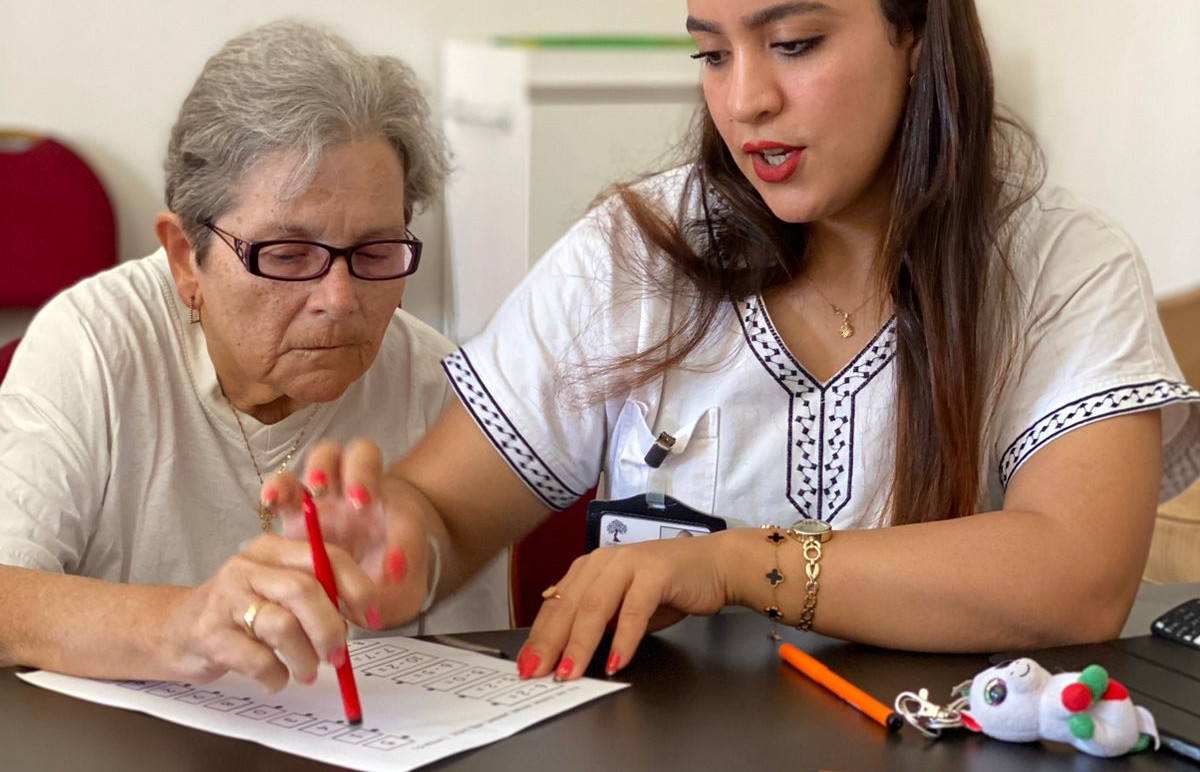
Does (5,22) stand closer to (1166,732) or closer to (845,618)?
(845,618)

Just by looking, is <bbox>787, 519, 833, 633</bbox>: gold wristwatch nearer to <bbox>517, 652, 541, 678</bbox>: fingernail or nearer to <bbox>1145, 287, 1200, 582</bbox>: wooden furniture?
<bbox>517, 652, 541, 678</bbox>: fingernail

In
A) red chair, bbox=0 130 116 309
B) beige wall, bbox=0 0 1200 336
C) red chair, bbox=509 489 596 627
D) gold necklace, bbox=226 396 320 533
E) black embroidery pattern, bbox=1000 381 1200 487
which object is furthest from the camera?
beige wall, bbox=0 0 1200 336

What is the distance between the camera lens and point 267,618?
99cm

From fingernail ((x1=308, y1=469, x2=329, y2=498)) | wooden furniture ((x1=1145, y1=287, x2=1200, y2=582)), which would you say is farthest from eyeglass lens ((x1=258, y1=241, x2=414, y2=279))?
wooden furniture ((x1=1145, y1=287, x2=1200, y2=582))

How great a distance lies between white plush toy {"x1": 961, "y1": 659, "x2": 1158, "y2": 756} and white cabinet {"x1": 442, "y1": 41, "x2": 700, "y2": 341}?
248 cm

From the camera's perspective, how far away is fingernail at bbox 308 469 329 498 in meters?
1.16

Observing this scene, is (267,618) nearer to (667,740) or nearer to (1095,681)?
(667,740)

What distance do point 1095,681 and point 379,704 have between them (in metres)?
0.52

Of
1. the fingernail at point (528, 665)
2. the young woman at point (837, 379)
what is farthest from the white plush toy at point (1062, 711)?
the fingernail at point (528, 665)

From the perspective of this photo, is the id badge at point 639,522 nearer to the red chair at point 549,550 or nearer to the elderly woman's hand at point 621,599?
the elderly woman's hand at point 621,599

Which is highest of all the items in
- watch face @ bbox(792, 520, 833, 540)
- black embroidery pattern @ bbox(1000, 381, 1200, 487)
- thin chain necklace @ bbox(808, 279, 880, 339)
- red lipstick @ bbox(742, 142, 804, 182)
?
red lipstick @ bbox(742, 142, 804, 182)

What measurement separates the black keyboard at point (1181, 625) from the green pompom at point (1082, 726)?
0.30m

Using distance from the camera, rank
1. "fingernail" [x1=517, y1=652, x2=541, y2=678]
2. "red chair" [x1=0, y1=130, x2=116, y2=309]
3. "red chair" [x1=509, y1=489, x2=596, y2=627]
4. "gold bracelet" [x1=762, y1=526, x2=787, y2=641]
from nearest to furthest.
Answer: "fingernail" [x1=517, y1=652, x2=541, y2=678]
"gold bracelet" [x1=762, y1=526, x2=787, y2=641]
"red chair" [x1=509, y1=489, x2=596, y2=627]
"red chair" [x1=0, y1=130, x2=116, y2=309]

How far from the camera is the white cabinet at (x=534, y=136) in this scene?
3373mm
